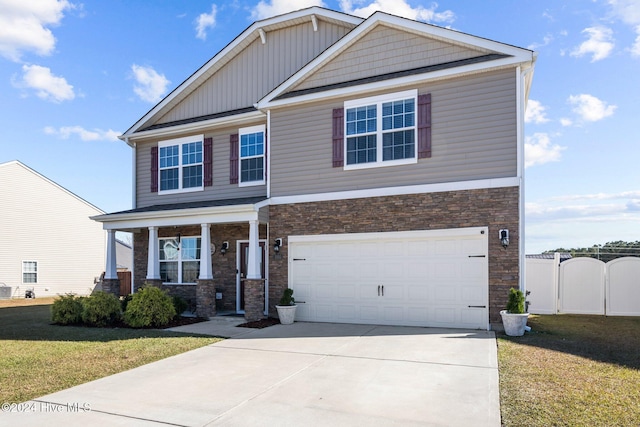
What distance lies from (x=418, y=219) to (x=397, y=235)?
0.65 metres

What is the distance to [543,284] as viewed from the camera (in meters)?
14.0

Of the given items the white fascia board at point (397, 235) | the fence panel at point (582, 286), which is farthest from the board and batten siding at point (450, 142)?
the fence panel at point (582, 286)

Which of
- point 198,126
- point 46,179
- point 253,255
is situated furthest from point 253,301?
point 46,179

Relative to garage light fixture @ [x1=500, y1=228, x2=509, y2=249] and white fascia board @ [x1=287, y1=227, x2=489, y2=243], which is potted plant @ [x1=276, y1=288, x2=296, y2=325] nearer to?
white fascia board @ [x1=287, y1=227, x2=489, y2=243]

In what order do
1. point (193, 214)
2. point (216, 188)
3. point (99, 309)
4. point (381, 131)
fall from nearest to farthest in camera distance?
1. point (381, 131)
2. point (99, 309)
3. point (193, 214)
4. point (216, 188)

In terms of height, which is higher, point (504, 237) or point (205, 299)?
point (504, 237)

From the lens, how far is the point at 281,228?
12742mm

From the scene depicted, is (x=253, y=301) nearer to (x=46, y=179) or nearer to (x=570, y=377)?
(x=570, y=377)

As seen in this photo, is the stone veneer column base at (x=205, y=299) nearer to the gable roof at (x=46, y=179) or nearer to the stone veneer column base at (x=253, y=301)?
the stone veneer column base at (x=253, y=301)

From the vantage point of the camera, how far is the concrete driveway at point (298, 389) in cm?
491

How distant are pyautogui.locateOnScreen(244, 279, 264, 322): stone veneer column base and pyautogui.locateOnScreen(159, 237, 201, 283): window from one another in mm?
3270

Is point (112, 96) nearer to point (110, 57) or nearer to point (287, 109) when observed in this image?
point (110, 57)

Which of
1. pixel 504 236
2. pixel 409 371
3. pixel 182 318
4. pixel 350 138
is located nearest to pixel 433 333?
pixel 504 236

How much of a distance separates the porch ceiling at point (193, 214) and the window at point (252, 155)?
30.4 inches
